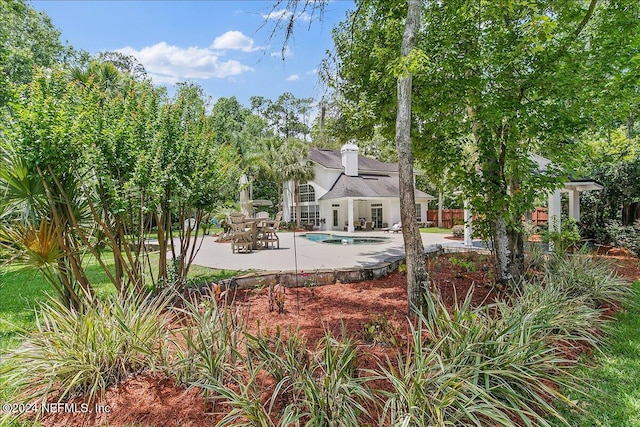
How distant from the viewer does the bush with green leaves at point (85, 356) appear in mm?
2787

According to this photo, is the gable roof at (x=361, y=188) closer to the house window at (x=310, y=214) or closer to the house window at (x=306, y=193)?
the house window at (x=310, y=214)

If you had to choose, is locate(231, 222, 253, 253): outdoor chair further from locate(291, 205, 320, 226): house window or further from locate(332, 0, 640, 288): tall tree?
locate(291, 205, 320, 226): house window

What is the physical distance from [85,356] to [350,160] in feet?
90.1

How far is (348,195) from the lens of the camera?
25.5m

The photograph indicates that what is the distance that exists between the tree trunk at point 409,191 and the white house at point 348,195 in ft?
69.6

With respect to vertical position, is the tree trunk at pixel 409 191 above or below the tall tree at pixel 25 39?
below

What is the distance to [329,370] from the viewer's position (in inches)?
99.5

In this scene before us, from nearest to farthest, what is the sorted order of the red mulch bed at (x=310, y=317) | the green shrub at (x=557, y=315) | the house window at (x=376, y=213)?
the red mulch bed at (x=310, y=317) → the green shrub at (x=557, y=315) → the house window at (x=376, y=213)

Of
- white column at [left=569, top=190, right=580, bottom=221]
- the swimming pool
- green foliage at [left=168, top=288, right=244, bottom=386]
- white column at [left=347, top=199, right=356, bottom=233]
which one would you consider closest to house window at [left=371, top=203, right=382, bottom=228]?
white column at [left=347, top=199, right=356, bottom=233]

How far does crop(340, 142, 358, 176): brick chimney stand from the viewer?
94.2 ft

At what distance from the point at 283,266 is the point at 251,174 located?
23.0 metres

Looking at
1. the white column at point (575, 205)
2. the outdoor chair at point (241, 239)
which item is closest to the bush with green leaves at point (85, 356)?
the outdoor chair at point (241, 239)

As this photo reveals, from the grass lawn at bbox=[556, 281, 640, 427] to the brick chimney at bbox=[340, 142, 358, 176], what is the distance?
25.2m

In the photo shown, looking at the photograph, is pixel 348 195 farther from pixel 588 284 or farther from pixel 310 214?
pixel 588 284
